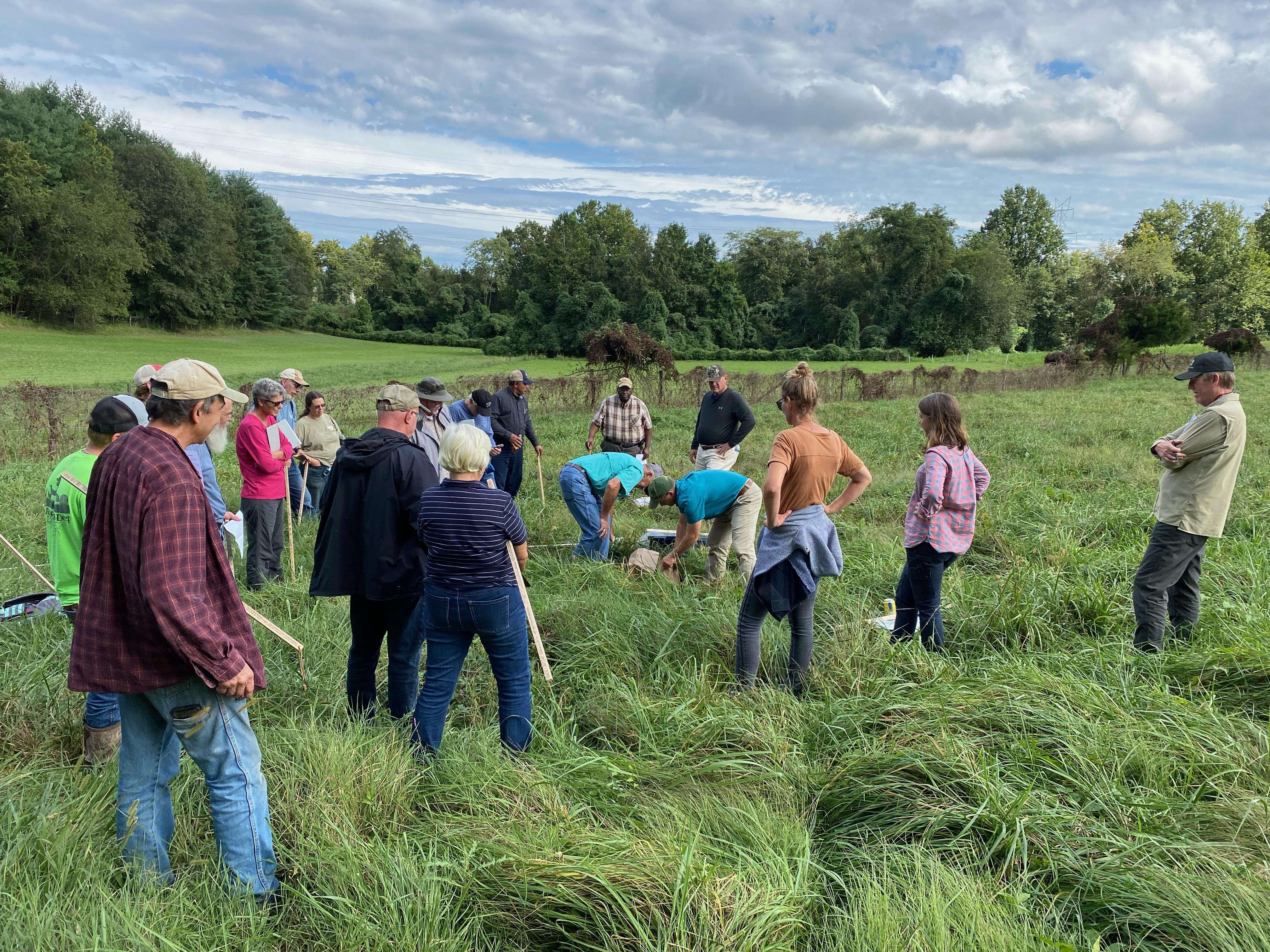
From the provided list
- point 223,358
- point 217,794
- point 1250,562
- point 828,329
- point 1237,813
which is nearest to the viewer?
point 217,794

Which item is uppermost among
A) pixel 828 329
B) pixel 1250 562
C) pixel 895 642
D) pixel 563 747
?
pixel 828 329

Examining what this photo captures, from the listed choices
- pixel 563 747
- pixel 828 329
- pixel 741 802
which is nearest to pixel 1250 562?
pixel 741 802

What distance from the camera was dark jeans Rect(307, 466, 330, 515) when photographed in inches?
300

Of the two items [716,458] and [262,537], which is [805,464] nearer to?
[716,458]

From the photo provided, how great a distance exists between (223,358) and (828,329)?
41.2m

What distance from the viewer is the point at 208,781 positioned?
2.39 metres

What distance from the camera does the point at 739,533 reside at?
5.80 m

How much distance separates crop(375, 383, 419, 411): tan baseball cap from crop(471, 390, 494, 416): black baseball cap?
15.0 feet

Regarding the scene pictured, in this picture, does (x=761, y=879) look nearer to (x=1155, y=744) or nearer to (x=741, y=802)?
(x=741, y=802)

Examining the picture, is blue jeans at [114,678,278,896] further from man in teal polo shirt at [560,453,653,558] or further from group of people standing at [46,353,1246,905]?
man in teal polo shirt at [560,453,653,558]

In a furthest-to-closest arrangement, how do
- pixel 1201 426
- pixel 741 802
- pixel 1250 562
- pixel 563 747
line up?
1. pixel 1250 562
2. pixel 1201 426
3. pixel 563 747
4. pixel 741 802

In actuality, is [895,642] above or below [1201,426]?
below

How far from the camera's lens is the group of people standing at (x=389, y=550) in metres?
2.25

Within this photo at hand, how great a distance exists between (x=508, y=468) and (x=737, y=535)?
156 inches
